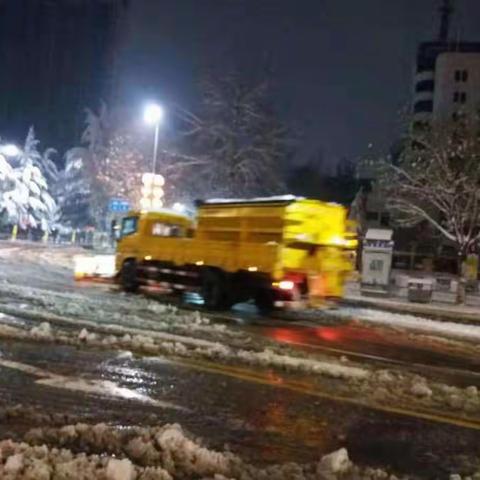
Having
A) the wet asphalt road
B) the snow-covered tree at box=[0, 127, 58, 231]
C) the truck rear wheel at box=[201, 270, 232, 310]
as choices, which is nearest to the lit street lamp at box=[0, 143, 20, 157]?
the snow-covered tree at box=[0, 127, 58, 231]

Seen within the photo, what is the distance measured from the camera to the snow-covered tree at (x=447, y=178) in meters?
32.7

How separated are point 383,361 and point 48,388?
5910 mm

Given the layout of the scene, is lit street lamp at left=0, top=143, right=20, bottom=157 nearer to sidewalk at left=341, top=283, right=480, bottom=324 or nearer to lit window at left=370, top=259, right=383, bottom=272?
lit window at left=370, top=259, right=383, bottom=272

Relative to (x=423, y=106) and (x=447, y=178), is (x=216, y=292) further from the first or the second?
(x=423, y=106)

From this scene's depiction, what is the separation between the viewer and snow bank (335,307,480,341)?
1911cm

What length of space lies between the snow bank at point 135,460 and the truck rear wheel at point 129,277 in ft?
54.7

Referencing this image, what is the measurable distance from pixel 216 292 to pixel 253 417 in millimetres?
12177

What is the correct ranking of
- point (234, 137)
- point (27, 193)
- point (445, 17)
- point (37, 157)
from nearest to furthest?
point (234, 137) < point (27, 193) < point (37, 157) < point (445, 17)

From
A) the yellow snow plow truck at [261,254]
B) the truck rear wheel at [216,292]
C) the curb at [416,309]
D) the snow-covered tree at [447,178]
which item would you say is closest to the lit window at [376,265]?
the curb at [416,309]

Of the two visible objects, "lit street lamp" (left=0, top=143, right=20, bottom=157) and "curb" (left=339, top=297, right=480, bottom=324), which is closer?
"curb" (left=339, top=297, right=480, bottom=324)

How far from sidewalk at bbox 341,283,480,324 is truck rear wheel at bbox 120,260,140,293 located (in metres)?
7.06

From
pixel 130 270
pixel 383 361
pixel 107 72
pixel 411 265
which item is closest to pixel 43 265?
pixel 130 270

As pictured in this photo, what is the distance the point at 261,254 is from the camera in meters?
19.3

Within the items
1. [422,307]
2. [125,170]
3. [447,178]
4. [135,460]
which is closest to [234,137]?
[125,170]
